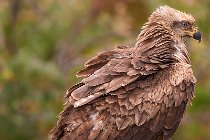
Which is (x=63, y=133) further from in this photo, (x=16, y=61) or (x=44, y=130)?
(x=44, y=130)

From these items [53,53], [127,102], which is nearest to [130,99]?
[127,102]

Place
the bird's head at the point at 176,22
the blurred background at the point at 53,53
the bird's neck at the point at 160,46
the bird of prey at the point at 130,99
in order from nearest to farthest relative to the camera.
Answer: the bird of prey at the point at 130,99 < the bird's neck at the point at 160,46 < the bird's head at the point at 176,22 < the blurred background at the point at 53,53

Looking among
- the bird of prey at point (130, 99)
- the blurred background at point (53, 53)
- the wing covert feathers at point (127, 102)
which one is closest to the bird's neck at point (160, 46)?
the bird of prey at point (130, 99)

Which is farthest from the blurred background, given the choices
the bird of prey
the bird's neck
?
the bird of prey

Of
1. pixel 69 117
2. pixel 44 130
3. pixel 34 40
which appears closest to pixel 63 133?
pixel 69 117

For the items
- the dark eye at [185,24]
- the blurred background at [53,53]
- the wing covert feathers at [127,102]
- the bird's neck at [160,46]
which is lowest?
the wing covert feathers at [127,102]

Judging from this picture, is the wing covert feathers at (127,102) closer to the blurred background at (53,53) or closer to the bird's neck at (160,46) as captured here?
the bird's neck at (160,46)

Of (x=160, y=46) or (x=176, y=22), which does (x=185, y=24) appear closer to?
(x=176, y=22)
